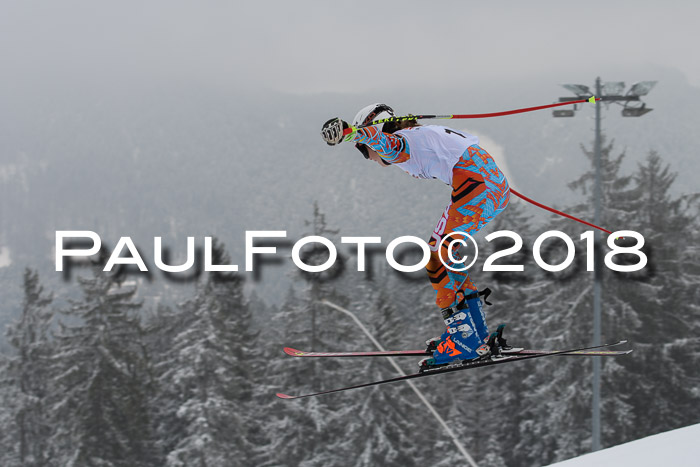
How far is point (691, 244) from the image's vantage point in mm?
24047

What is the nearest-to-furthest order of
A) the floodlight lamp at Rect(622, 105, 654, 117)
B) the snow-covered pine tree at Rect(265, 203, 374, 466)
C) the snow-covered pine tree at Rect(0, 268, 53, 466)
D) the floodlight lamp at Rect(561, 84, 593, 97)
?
the floodlight lamp at Rect(561, 84, 593, 97) → the floodlight lamp at Rect(622, 105, 654, 117) → the snow-covered pine tree at Rect(265, 203, 374, 466) → the snow-covered pine tree at Rect(0, 268, 53, 466)

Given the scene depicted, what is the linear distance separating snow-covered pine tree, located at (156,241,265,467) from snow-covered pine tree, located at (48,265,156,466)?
128 cm

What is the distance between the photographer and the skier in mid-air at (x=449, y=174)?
13.5ft

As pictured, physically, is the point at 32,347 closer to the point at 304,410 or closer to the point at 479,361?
the point at 304,410

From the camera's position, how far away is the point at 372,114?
4.24 metres

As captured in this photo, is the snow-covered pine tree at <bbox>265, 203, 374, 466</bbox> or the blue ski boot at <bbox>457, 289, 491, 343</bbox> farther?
the snow-covered pine tree at <bbox>265, 203, 374, 466</bbox>

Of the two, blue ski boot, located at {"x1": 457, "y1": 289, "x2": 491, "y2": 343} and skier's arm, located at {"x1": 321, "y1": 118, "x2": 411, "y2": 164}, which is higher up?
skier's arm, located at {"x1": 321, "y1": 118, "x2": 411, "y2": 164}

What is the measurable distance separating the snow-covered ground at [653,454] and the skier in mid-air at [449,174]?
1.04 meters

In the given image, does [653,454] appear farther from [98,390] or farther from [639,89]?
[98,390]

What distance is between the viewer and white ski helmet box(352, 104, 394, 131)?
4.16 meters

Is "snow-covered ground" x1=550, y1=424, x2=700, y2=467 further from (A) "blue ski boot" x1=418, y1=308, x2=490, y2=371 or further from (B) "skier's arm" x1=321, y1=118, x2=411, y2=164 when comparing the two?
(B) "skier's arm" x1=321, y1=118, x2=411, y2=164

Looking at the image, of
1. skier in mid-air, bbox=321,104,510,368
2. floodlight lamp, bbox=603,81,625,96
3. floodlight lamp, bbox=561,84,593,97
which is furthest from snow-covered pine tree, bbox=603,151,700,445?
skier in mid-air, bbox=321,104,510,368

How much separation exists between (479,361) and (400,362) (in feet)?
64.0

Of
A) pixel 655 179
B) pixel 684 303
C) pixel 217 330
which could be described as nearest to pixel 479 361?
pixel 217 330
